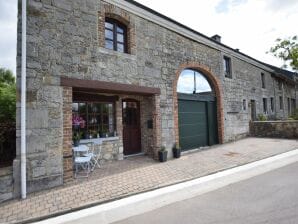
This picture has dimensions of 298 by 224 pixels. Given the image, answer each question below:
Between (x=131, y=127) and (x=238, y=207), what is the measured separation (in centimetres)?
515

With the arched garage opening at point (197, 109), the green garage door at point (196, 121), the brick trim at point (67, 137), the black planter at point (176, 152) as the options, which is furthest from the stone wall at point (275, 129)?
the brick trim at point (67, 137)

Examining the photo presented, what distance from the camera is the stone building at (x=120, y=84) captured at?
504 centimetres

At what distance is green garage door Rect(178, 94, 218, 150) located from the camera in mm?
8852

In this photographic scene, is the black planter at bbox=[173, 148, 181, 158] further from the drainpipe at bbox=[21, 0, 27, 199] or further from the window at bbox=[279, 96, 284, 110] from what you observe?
the window at bbox=[279, 96, 284, 110]

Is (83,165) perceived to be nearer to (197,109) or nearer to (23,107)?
(23,107)

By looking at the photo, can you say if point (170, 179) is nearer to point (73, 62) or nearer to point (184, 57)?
point (73, 62)

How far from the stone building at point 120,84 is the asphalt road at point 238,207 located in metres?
3.04

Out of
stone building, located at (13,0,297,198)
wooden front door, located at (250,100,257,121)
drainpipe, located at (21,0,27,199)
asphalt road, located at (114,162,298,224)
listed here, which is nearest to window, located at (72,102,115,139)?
stone building, located at (13,0,297,198)

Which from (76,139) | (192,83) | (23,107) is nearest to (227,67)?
(192,83)

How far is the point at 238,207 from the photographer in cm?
356

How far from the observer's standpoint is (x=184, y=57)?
28.8 ft

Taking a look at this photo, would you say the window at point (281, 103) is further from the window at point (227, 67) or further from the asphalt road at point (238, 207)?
the asphalt road at point (238, 207)

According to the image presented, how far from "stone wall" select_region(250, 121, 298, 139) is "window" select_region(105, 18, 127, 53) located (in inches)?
385

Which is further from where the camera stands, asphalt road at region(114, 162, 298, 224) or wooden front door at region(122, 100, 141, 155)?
wooden front door at region(122, 100, 141, 155)
